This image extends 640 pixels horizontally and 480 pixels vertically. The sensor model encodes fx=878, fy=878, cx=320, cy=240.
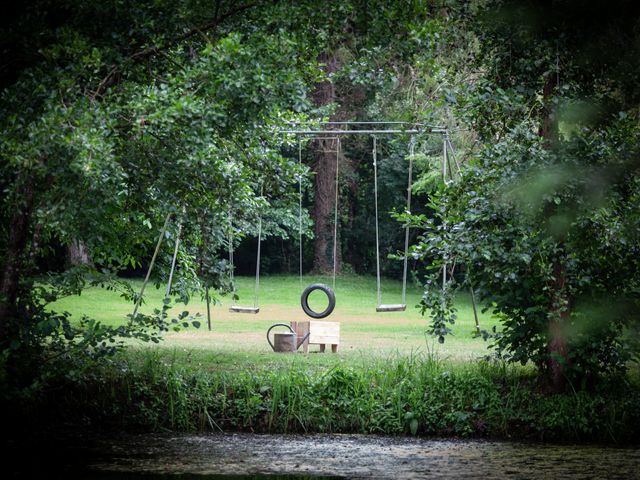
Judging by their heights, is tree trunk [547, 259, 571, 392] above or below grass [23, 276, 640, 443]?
above

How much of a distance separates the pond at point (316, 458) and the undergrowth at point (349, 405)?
24cm

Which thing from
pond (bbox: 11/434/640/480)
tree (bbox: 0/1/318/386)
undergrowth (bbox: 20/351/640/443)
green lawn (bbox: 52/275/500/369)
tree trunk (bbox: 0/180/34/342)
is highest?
tree (bbox: 0/1/318/386)

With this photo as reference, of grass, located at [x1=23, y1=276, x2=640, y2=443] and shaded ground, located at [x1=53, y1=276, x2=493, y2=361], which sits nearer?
grass, located at [x1=23, y1=276, x2=640, y2=443]

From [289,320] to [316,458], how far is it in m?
11.9

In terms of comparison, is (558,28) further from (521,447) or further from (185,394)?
(185,394)

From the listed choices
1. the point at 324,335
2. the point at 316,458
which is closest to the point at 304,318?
the point at 324,335

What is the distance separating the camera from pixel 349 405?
10359 millimetres

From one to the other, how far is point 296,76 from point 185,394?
405cm

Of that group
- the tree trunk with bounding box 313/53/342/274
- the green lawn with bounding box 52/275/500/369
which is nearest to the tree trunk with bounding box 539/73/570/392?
the green lawn with bounding box 52/275/500/369

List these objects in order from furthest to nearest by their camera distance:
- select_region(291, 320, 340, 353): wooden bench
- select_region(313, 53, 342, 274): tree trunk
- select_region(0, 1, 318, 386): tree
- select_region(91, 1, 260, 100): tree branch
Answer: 1. select_region(313, 53, 342, 274): tree trunk
2. select_region(291, 320, 340, 353): wooden bench
3. select_region(91, 1, 260, 100): tree branch
4. select_region(0, 1, 318, 386): tree

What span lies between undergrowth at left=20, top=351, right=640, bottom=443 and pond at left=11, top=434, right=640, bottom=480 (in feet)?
0.79

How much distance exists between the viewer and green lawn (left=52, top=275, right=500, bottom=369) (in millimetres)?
12414

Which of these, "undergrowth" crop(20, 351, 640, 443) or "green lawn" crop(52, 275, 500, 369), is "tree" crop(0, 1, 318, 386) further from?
"green lawn" crop(52, 275, 500, 369)

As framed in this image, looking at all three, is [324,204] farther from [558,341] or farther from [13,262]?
[13,262]
